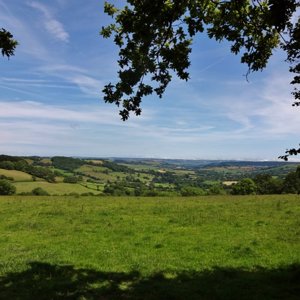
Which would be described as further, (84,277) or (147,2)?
(84,277)

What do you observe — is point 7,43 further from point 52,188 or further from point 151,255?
point 52,188

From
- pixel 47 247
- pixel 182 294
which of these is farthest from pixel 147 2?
pixel 47 247

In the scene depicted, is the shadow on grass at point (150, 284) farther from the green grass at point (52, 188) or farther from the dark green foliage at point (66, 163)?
the dark green foliage at point (66, 163)

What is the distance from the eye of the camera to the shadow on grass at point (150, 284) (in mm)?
11164

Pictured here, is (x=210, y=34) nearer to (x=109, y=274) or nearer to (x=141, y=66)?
(x=141, y=66)

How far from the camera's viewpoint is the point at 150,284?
12.2 meters

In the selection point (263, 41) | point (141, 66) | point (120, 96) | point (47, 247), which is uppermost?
point (263, 41)

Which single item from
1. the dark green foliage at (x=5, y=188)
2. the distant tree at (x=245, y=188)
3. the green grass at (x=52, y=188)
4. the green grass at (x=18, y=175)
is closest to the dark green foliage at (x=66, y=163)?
the green grass at (x=18, y=175)

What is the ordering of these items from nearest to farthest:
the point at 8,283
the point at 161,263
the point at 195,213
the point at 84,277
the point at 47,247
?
the point at 8,283 → the point at 84,277 → the point at 161,263 → the point at 47,247 → the point at 195,213

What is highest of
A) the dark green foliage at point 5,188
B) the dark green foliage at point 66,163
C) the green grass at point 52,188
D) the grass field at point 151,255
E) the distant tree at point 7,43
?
the distant tree at point 7,43

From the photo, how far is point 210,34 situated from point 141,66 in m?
2.47

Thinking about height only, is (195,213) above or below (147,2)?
below

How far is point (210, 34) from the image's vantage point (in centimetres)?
1268

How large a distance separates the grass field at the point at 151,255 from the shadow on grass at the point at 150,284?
0.10 ft
